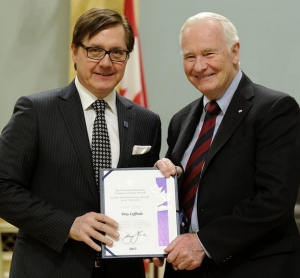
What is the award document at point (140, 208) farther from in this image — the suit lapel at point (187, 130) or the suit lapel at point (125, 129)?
the suit lapel at point (187, 130)

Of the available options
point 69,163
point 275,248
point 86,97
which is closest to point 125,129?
point 86,97

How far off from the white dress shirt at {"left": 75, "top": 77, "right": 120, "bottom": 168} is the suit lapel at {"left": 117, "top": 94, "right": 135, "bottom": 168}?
2 cm

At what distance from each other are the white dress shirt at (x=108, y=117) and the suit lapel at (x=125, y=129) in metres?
0.02

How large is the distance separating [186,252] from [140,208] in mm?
260

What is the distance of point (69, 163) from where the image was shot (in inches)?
98.3

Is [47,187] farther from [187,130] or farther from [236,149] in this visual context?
[236,149]

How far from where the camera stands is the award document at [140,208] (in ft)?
7.89

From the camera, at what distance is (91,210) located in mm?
2525

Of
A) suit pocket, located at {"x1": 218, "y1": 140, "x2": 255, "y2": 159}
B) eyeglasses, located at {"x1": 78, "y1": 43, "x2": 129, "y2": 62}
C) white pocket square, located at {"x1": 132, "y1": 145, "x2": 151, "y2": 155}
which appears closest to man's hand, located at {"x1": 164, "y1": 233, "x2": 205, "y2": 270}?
suit pocket, located at {"x1": 218, "y1": 140, "x2": 255, "y2": 159}

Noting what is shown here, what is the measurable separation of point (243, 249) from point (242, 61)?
2.47 metres

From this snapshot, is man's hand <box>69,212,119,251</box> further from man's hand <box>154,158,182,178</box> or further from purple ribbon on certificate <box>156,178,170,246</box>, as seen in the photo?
man's hand <box>154,158,182,178</box>

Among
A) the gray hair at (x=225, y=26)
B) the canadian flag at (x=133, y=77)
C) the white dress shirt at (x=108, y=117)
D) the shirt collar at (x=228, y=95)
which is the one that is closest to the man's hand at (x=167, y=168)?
the white dress shirt at (x=108, y=117)

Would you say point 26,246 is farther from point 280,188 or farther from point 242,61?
point 242,61
